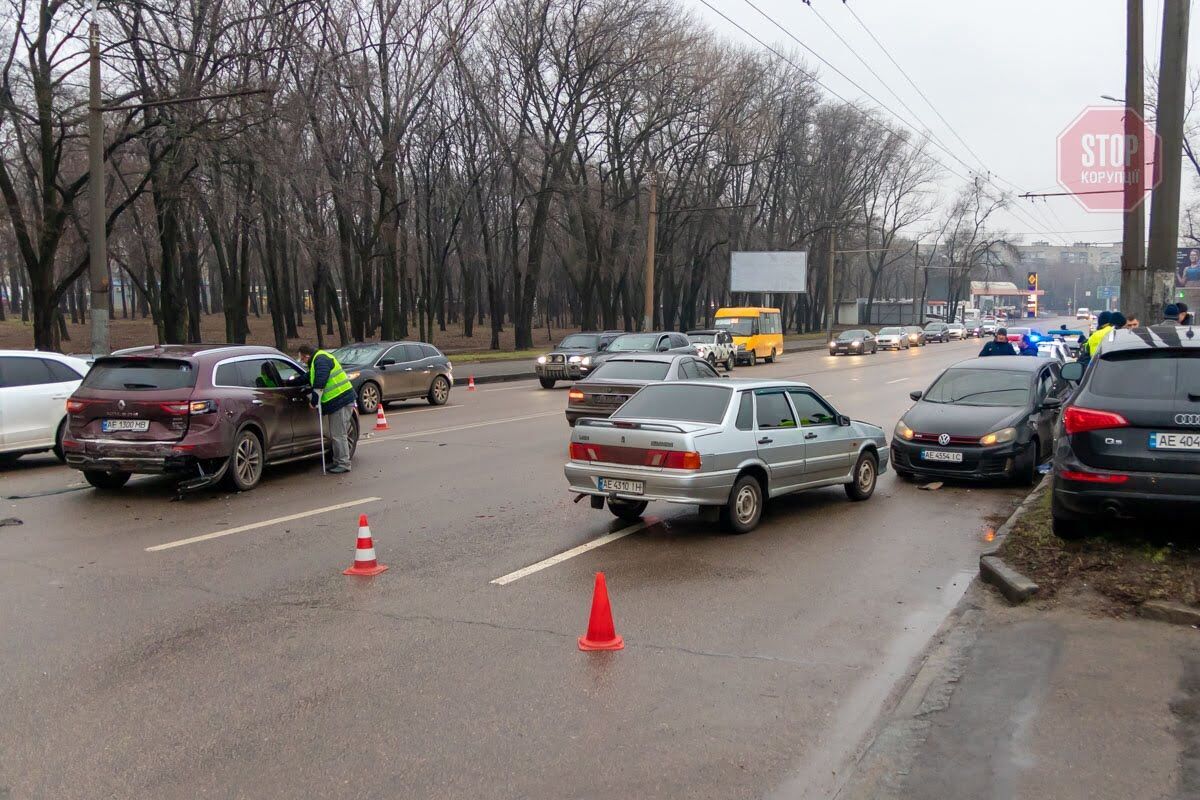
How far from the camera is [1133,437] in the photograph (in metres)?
7.01

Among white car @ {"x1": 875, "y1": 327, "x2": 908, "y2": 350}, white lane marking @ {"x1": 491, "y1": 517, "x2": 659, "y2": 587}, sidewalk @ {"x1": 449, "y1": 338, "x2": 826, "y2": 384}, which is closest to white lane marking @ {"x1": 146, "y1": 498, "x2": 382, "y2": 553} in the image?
white lane marking @ {"x1": 491, "y1": 517, "x2": 659, "y2": 587}

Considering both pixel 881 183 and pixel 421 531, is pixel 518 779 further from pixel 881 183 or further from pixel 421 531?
pixel 881 183

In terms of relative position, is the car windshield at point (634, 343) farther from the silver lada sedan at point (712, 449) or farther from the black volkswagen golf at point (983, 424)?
the silver lada sedan at point (712, 449)

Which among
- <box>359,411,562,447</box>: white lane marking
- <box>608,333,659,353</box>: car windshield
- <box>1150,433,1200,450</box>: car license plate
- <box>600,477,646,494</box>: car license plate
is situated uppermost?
<box>608,333,659,353</box>: car windshield

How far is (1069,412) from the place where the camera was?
24.1 feet

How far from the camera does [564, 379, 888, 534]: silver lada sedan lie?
343 inches

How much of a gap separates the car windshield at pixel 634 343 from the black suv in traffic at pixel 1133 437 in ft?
65.5

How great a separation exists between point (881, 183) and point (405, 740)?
79.6 m

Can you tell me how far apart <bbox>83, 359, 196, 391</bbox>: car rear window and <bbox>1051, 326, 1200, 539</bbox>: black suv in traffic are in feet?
28.3

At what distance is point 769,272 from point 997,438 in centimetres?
5343

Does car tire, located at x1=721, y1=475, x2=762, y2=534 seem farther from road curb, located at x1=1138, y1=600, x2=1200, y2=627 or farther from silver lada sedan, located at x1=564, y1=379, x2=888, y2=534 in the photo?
road curb, located at x1=1138, y1=600, x2=1200, y2=627

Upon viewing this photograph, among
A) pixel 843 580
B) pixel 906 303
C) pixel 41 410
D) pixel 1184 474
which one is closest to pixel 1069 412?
pixel 1184 474

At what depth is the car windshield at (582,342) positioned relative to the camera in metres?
29.3

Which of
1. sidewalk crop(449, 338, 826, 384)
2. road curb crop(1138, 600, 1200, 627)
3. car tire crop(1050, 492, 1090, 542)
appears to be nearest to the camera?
road curb crop(1138, 600, 1200, 627)
